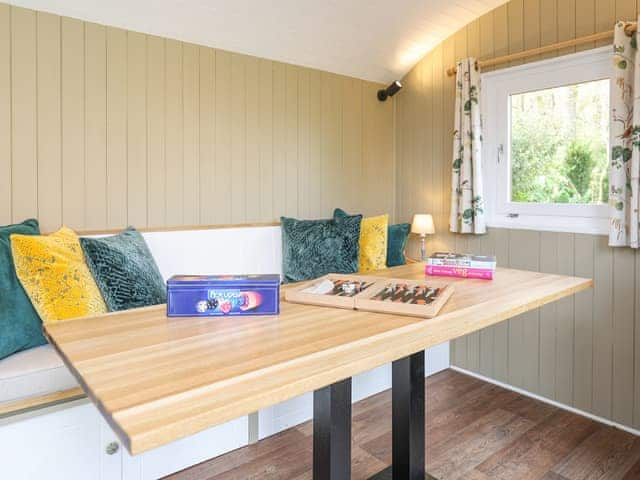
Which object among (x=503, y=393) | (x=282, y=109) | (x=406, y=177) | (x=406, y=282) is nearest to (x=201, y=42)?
(x=282, y=109)

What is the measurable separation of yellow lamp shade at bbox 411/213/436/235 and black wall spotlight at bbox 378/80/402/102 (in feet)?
3.19

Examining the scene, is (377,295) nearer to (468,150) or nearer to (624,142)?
(624,142)

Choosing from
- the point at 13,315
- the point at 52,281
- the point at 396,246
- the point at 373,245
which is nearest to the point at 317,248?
the point at 373,245

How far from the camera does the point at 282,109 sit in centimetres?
303

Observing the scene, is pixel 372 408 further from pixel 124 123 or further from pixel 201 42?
pixel 201 42

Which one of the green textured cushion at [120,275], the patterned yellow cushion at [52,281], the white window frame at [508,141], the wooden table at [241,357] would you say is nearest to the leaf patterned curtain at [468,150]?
the white window frame at [508,141]

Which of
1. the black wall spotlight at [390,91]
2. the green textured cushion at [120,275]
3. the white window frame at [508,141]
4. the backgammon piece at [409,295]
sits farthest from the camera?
the black wall spotlight at [390,91]

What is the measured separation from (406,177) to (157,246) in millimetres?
1942

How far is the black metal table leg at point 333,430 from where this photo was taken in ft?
3.73

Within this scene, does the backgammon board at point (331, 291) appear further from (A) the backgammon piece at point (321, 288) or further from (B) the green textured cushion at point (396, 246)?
(B) the green textured cushion at point (396, 246)

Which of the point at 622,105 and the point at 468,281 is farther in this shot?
the point at 622,105

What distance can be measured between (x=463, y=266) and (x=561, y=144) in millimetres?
1365

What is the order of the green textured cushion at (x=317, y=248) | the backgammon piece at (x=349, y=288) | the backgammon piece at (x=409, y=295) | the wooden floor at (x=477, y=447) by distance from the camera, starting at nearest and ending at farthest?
the backgammon piece at (x=409, y=295) → the backgammon piece at (x=349, y=288) → the wooden floor at (x=477, y=447) → the green textured cushion at (x=317, y=248)

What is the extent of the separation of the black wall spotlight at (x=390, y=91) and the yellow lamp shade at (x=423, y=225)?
38.3 inches
